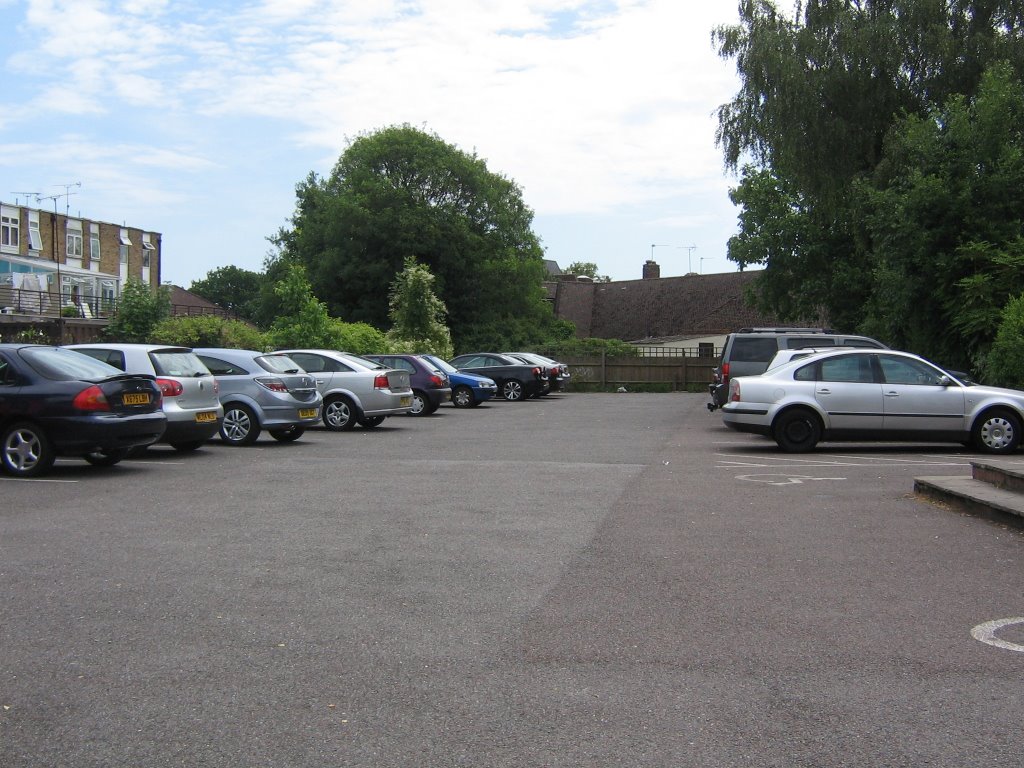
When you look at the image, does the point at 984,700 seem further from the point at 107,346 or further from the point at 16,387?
the point at 107,346

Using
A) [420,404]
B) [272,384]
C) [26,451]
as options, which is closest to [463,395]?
[420,404]

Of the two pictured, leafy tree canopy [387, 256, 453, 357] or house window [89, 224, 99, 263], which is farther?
house window [89, 224, 99, 263]

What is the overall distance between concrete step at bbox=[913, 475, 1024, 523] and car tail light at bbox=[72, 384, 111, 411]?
30.1ft

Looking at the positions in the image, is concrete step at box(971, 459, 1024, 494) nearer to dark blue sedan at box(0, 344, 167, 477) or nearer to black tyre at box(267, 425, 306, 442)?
dark blue sedan at box(0, 344, 167, 477)

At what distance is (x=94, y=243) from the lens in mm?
67062

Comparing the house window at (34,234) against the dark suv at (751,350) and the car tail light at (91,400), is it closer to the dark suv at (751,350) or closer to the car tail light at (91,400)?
the dark suv at (751,350)

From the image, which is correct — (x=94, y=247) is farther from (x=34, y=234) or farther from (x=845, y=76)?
(x=845, y=76)

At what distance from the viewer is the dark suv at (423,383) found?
25781 millimetres

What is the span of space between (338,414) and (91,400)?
331 inches

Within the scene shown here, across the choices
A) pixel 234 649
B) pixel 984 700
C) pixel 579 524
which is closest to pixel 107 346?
pixel 579 524

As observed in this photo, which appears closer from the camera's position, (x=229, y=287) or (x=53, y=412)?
(x=53, y=412)

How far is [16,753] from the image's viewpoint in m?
3.99

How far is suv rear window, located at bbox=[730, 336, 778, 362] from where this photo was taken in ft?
72.1

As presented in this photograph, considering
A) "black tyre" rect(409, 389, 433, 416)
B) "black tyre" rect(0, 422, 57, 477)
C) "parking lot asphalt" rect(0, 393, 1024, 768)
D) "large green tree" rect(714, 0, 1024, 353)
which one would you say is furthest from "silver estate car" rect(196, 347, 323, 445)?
"large green tree" rect(714, 0, 1024, 353)
